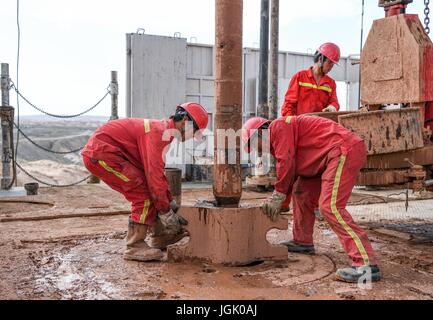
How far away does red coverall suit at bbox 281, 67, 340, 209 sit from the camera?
5.84 metres

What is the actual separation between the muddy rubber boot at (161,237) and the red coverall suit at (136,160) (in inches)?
9.8

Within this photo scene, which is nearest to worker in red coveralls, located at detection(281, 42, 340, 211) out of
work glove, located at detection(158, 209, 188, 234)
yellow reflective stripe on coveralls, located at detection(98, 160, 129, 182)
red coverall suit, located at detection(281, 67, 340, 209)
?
red coverall suit, located at detection(281, 67, 340, 209)

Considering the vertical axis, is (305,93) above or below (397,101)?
above

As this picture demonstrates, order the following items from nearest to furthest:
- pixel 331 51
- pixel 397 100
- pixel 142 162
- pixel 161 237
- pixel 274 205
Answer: pixel 274 205, pixel 142 162, pixel 161 237, pixel 397 100, pixel 331 51

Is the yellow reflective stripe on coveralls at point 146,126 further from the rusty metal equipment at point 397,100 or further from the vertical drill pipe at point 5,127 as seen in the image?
the vertical drill pipe at point 5,127

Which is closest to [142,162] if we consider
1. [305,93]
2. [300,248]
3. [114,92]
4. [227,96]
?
[227,96]

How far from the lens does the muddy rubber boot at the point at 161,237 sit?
15.0 ft

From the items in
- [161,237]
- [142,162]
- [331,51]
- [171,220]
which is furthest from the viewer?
[331,51]

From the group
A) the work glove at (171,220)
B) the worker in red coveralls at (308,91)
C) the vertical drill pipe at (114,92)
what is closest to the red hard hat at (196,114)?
the work glove at (171,220)

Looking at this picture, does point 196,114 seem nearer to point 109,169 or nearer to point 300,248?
point 109,169

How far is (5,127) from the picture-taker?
353 inches

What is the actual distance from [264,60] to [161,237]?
5473mm

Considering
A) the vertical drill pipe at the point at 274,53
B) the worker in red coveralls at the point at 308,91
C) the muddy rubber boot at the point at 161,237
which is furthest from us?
the vertical drill pipe at the point at 274,53

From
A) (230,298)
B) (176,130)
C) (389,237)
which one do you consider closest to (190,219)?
(176,130)
